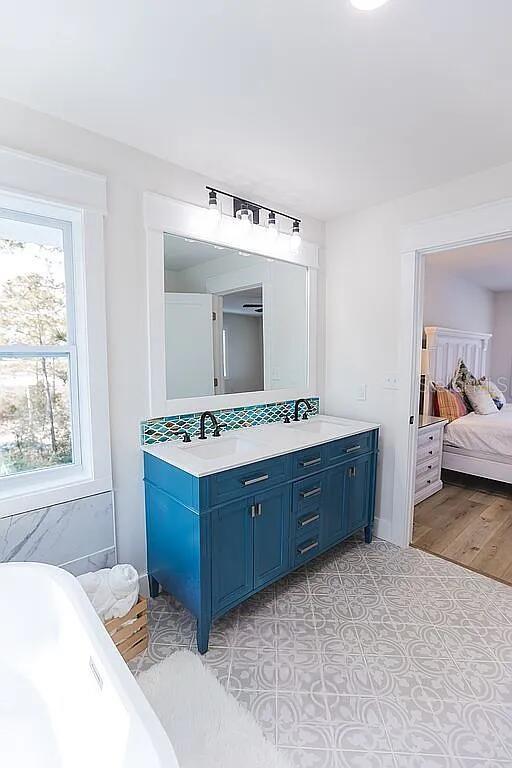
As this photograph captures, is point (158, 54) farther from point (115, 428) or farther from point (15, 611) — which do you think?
point (15, 611)

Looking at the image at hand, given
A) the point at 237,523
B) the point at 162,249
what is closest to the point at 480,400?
the point at 237,523

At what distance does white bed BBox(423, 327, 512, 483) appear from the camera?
3.77 metres

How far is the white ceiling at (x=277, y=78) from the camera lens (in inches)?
48.8

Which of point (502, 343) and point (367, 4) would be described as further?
point (502, 343)

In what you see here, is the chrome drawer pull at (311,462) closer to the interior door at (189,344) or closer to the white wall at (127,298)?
the interior door at (189,344)

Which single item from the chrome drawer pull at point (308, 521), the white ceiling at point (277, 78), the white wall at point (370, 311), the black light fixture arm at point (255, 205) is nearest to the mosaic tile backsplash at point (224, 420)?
the white wall at point (370, 311)

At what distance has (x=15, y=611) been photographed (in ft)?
4.83

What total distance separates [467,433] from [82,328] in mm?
3738

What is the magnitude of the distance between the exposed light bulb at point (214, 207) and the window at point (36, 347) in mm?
781

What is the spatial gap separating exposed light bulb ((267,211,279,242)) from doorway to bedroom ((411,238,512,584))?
1138 millimetres

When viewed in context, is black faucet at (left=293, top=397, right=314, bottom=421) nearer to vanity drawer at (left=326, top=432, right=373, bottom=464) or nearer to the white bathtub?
vanity drawer at (left=326, top=432, right=373, bottom=464)

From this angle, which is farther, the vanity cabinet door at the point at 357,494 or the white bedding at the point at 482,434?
the white bedding at the point at 482,434

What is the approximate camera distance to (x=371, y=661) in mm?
1792

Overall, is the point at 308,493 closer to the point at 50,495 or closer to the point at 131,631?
the point at 131,631
